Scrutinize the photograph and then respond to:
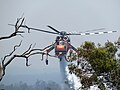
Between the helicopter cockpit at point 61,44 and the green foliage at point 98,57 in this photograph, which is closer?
the green foliage at point 98,57

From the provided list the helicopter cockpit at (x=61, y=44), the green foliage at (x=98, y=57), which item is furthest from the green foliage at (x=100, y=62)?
the helicopter cockpit at (x=61, y=44)

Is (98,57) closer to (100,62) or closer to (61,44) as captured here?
(100,62)

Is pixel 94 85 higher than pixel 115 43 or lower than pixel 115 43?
lower

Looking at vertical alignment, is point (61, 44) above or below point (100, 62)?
above

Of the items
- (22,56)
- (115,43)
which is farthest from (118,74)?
(22,56)

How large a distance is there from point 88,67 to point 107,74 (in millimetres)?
1157

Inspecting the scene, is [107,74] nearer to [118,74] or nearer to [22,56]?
[118,74]

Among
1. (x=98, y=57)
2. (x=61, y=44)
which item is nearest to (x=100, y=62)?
(x=98, y=57)

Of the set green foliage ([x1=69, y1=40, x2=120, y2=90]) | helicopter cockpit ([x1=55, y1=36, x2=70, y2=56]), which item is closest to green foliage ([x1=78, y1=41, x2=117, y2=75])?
green foliage ([x1=69, y1=40, x2=120, y2=90])

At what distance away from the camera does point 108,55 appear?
18.5 meters

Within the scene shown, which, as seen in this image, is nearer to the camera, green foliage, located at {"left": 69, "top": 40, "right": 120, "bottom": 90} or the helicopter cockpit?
green foliage, located at {"left": 69, "top": 40, "right": 120, "bottom": 90}

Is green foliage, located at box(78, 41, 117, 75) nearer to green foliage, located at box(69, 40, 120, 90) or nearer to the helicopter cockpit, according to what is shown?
green foliage, located at box(69, 40, 120, 90)

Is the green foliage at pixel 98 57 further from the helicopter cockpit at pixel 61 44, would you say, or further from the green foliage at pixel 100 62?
the helicopter cockpit at pixel 61 44

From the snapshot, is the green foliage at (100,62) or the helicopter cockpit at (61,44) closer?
the green foliage at (100,62)
